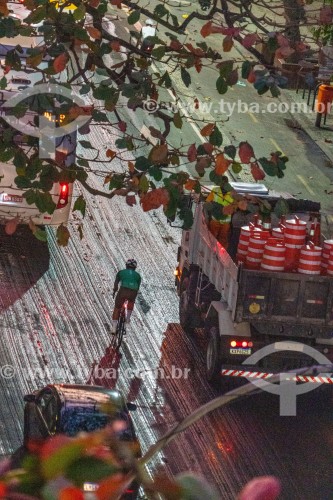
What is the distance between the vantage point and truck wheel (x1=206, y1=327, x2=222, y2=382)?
15.0m

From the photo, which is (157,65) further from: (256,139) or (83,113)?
(83,113)

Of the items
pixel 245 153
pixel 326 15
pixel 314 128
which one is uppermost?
pixel 326 15

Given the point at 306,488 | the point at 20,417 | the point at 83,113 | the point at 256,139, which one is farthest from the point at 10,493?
the point at 256,139

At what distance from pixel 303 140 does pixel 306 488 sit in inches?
734

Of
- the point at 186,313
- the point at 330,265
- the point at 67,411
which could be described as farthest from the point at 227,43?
the point at 186,313

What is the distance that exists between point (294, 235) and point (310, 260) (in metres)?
0.45

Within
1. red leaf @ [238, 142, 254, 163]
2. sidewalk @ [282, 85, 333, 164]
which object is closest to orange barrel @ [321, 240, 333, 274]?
red leaf @ [238, 142, 254, 163]

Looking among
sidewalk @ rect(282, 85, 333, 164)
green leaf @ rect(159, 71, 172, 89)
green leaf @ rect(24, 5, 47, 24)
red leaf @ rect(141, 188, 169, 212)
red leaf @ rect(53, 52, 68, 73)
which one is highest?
green leaf @ rect(24, 5, 47, 24)

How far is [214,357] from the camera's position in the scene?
15195 millimetres

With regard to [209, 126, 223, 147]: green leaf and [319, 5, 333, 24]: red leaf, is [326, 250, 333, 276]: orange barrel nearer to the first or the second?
[319, 5, 333, 24]: red leaf

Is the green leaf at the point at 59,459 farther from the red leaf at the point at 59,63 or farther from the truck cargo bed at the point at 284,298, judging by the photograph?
the truck cargo bed at the point at 284,298

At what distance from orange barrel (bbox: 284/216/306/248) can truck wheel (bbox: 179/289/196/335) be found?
2932 millimetres

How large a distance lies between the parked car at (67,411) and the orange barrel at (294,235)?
140 inches

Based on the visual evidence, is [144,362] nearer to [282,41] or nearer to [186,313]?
[186,313]
